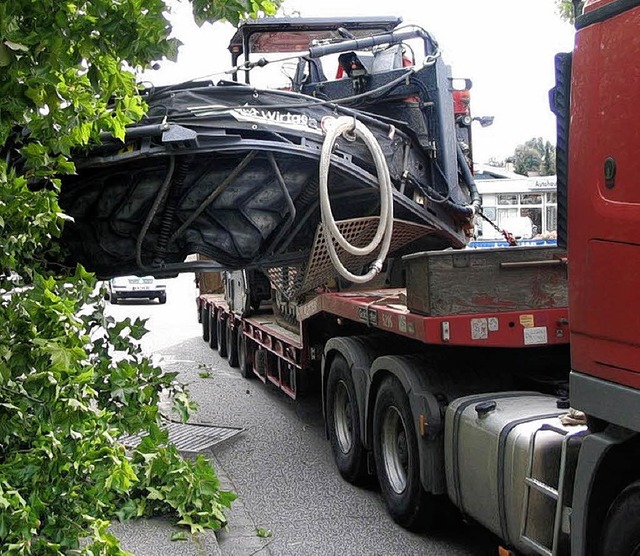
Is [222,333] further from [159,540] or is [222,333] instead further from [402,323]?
[159,540]

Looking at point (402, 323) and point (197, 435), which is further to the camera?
point (197, 435)

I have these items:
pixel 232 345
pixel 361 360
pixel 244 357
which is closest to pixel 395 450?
pixel 361 360

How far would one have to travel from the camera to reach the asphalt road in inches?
242

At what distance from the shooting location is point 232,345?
14508 mm

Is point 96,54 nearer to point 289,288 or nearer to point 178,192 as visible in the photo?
point 178,192

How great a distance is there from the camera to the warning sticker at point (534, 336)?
224 inches

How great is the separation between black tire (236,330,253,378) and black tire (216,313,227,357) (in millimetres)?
1183

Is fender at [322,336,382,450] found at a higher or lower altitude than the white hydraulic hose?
lower

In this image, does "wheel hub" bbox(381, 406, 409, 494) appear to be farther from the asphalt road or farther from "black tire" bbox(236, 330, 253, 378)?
"black tire" bbox(236, 330, 253, 378)

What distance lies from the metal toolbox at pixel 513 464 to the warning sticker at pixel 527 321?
1.46 feet

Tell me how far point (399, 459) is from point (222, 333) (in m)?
9.43

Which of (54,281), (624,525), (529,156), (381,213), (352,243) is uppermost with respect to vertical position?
(529,156)

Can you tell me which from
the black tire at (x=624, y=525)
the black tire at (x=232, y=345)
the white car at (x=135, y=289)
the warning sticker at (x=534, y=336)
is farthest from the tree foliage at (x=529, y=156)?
the black tire at (x=624, y=525)

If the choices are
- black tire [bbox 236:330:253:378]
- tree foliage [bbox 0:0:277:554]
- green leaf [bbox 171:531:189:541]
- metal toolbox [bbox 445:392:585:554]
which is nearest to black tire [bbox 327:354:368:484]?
metal toolbox [bbox 445:392:585:554]
